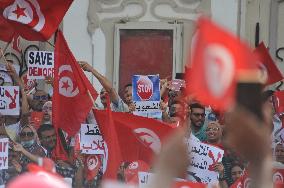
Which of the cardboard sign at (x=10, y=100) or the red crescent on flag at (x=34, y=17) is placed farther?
the cardboard sign at (x=10, y=100)

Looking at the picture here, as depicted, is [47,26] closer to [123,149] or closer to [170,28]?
[123,149]

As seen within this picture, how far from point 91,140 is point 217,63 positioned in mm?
4703

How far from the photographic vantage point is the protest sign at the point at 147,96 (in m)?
8.25

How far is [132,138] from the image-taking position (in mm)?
6520

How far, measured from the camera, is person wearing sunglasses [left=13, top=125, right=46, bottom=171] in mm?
7141

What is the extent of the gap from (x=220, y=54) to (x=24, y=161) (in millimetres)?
4828

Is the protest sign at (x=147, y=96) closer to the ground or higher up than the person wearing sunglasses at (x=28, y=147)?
higher up

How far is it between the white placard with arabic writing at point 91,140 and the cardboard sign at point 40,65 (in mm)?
2136

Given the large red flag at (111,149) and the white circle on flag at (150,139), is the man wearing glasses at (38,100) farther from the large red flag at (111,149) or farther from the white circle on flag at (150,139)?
the white circle on flag at (150,139)

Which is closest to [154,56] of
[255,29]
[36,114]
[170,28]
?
[170,28]

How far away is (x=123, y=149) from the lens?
6535 millimetres

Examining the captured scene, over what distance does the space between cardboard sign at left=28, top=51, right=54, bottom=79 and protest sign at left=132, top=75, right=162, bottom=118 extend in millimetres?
1070

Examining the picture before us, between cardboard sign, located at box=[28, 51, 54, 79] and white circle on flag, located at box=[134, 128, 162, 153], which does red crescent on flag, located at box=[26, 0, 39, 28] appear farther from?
white circle on flag, located at box=[134, 128, 162, 153]

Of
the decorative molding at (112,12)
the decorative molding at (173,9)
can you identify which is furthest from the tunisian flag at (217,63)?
the decorative molding at (173,9)
